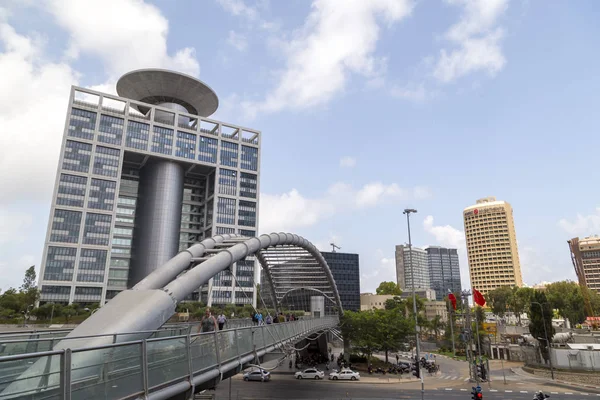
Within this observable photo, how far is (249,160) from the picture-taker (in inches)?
4390

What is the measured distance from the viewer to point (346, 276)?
11788cm

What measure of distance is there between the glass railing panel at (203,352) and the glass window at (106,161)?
300ft

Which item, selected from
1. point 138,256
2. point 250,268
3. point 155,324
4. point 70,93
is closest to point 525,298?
point 250,268

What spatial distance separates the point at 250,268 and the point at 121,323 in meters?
94.3

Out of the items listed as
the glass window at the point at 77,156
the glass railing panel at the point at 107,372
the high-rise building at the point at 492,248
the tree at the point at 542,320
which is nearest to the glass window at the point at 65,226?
the glass window at the point at 77,156

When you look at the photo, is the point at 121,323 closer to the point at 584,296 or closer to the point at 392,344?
the point at 392,344

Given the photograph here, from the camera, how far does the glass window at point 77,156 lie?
88250 millimetres

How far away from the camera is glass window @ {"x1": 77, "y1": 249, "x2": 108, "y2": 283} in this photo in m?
84.2

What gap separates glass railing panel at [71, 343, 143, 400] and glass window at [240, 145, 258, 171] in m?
103

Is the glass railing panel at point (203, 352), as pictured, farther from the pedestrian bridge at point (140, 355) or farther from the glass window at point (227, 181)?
the glass window at point (227, 181)

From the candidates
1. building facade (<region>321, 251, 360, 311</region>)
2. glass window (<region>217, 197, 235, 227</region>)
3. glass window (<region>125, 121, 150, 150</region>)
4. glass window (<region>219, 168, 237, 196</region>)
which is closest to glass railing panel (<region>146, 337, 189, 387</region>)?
glass window (<region>217, 197, 235, 227</region>)

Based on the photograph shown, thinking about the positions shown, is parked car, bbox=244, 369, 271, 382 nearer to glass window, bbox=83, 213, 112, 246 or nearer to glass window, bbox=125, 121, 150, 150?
glass window, bbox=83, 213, 112, 246

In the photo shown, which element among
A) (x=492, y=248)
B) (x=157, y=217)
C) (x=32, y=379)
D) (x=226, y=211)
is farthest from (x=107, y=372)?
(x=492, y=248)

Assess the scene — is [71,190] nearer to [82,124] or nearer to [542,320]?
[82,124]
